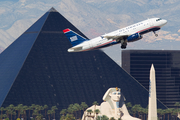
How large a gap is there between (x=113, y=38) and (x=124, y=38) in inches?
142

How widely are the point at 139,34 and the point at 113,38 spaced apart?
852cm

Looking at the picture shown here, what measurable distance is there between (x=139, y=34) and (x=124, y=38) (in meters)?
5.03

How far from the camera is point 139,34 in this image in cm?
19838

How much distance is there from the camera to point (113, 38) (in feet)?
653

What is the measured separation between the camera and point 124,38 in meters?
198
